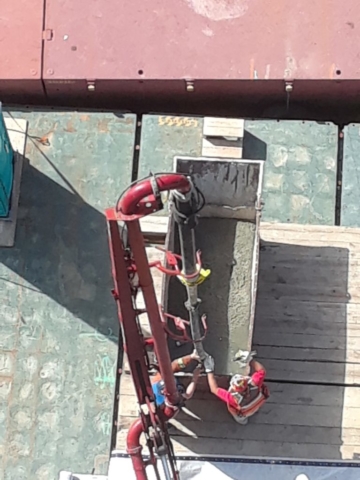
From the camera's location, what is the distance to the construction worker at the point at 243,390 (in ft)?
21.5

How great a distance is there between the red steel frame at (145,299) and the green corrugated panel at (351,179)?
2.75m

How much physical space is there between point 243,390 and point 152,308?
1.30 metres

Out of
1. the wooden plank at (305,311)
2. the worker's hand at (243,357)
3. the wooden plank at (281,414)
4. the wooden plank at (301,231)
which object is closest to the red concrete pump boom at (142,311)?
the wooden plank at (281,414)

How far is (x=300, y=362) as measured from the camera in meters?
7.30

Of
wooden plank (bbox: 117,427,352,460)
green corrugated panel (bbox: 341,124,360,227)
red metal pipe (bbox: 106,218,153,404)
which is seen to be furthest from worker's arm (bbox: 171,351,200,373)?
green corrugated panel (bbox: 341,124,360,227)

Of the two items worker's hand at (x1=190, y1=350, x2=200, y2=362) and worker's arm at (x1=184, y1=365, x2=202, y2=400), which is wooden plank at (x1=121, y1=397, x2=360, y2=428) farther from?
worker's hand at (x1=190, y1=350, x2=200, y2=362)

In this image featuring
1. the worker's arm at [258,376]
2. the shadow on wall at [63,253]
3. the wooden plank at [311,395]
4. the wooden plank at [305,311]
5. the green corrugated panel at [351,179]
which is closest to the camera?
the worker's arm at [258,376]

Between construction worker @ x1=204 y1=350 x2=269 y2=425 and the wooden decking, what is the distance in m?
0.40

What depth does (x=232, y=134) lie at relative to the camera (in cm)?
805

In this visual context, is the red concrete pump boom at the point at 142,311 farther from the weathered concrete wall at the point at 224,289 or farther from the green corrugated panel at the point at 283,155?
the green corrugated panel at the point at 283,155

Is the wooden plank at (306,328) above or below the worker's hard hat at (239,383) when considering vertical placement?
above
